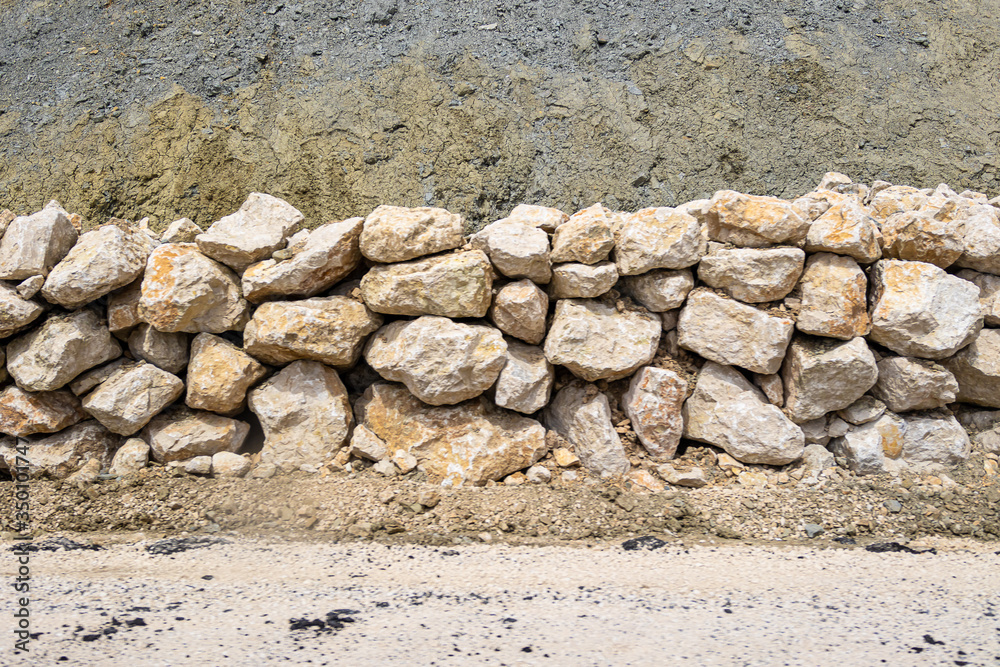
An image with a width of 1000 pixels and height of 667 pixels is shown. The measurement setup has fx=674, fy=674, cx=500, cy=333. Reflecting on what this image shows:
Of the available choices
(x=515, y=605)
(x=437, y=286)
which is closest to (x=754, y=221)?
(x=437, y=286)

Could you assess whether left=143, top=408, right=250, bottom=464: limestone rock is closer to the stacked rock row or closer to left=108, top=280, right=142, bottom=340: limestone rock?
the stacked rock row

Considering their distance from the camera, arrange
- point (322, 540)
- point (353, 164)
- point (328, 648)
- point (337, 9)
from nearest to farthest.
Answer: point (328, 648)
point (322, 540)
point (353, 164)
point (337, 9)

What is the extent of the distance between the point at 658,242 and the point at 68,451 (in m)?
3.60

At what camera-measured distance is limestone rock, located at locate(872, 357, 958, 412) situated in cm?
386

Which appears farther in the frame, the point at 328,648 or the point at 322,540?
the point at 322,540

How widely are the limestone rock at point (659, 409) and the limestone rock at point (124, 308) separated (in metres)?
2.93

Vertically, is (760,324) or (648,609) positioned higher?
(760,324)

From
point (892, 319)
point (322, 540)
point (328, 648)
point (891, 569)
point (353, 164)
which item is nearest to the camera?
point (328, 648)

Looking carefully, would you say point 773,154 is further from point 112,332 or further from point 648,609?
point 112,332

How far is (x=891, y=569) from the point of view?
9.90ft

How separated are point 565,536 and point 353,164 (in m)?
4.88

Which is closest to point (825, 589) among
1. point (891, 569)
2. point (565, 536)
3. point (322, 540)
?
point (891, 569)

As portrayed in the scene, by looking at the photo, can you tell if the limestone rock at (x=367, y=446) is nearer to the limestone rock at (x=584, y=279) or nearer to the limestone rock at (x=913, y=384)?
the limestone rock at (x=584, y=279)

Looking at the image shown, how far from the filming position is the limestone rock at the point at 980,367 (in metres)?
3.92
